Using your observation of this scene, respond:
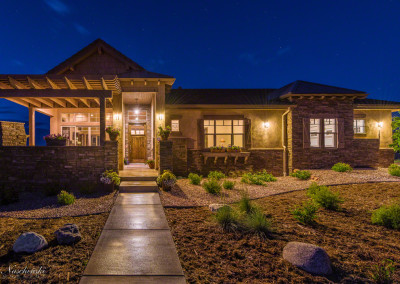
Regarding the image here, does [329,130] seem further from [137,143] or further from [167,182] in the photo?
[137,143]

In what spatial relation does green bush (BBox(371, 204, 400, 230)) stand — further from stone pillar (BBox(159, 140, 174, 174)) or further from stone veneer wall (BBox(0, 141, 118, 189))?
stone veneer wall (BBox(0, 141, 118, 189))

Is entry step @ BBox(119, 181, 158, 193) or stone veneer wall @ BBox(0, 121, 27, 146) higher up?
stone veneer wall @ BBox(0, 121, 27, 146)

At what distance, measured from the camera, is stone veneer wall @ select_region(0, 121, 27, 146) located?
8.21 m

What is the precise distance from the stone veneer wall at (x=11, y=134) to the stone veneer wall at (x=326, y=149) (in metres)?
12.7

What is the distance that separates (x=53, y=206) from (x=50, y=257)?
359cm

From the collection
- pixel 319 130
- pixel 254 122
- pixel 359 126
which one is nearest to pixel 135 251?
pixel 254 122

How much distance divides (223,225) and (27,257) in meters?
3.20

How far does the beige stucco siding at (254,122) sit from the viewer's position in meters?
11.8

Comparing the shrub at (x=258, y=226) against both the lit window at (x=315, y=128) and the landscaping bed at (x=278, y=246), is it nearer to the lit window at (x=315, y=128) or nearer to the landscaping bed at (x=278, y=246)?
the landscaping bed at (x=278, y=246)

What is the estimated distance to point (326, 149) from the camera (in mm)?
11750

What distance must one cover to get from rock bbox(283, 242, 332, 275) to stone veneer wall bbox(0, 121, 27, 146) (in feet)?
33.4

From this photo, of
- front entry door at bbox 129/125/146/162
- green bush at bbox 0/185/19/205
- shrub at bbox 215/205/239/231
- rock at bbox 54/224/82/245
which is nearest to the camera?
rock at bbox 54/224/82/245

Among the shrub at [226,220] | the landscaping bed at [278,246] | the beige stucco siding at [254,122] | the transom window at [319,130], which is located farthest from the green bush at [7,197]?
the transom window at [319,130]

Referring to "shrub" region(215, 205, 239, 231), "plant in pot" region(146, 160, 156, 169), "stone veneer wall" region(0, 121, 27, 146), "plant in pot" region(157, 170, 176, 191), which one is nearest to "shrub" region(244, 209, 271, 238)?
"shrub" region(215, 205, 239, 231)
